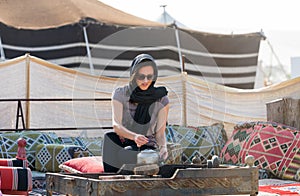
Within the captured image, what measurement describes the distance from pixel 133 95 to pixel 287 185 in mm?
1865

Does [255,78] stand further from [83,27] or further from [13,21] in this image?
[13,21]

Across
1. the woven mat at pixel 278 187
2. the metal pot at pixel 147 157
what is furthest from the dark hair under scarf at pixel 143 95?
the woven mat at pixel 278 187

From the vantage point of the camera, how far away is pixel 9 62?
8.87 meters

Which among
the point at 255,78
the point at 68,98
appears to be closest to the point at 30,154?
the point at 68,98

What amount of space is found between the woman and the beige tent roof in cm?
754

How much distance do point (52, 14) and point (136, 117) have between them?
27.0 ft

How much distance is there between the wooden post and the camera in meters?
6.49

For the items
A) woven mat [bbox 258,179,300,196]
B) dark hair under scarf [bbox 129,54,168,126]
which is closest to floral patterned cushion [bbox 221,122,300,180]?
woven mat [bbox 258,179,300,196]

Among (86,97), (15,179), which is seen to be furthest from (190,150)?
(15,179)

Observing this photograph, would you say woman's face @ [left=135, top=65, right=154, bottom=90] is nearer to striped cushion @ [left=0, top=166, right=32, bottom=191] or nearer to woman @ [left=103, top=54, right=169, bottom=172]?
woman @ [left=103, top=54, right=169, bottom=172]

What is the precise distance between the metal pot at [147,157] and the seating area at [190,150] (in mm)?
1250

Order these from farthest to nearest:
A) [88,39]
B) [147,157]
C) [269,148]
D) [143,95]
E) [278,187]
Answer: [88,39], [269,148], [278,187], [143,95], [147,157]

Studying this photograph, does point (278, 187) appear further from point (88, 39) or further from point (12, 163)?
point (88, 39)

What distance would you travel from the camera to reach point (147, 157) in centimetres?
388
